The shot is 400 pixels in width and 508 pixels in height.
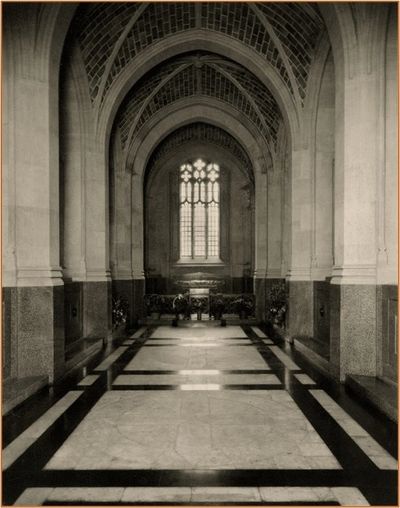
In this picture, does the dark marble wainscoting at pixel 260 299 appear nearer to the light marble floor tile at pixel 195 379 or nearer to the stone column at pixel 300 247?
the stone column at pixel 300 247

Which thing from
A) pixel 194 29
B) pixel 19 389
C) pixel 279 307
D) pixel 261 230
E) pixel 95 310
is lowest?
pixel 19 389

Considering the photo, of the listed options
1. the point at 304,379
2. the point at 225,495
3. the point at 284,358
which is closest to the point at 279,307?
the point at 284,358

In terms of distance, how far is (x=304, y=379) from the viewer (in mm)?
7020

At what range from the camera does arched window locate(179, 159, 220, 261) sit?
2280 centimetres

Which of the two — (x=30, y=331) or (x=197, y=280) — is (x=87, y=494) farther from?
(x=197, y=280)

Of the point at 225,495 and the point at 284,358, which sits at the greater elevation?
the point at 225,495

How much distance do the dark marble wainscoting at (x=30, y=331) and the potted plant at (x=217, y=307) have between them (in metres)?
8.50

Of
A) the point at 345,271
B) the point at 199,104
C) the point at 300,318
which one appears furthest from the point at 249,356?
the point at 199,104

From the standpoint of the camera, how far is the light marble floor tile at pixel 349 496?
3.29 meters

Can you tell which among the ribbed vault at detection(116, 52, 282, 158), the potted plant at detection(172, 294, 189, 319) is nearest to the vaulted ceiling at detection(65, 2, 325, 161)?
the ribbed vault at detection(116, 52, 282, 158)

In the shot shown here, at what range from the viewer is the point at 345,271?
677cm

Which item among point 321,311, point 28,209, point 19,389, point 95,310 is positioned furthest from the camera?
point 95,310

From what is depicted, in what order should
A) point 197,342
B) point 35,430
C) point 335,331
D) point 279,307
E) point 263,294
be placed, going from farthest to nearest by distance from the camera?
point 263,294, point 279,307, point 197,342, point 335,331, point 35,430

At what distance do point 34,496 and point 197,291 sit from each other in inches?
502
